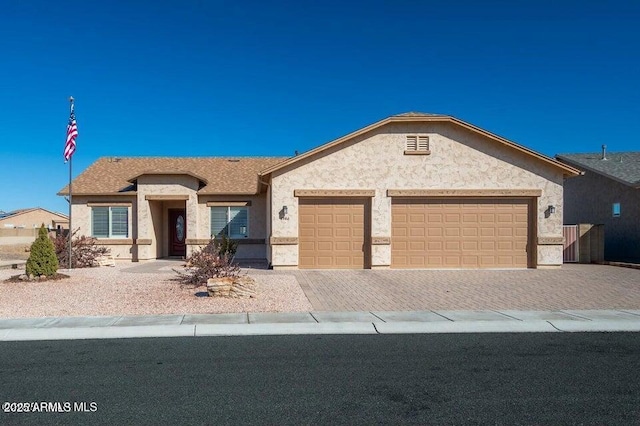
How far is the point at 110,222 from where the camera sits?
73.2 feet

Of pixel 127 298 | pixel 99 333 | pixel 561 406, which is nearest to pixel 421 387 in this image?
pixel 561 406

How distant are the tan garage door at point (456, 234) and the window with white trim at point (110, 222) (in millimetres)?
12068

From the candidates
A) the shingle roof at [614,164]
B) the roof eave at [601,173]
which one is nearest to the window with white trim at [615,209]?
the roof eave at [601,173]

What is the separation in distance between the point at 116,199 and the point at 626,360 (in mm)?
20348

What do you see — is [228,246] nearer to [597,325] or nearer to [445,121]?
[445,121]

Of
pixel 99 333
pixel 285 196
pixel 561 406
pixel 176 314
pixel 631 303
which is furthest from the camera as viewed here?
pixel 285 196

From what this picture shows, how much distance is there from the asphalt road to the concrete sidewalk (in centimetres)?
53

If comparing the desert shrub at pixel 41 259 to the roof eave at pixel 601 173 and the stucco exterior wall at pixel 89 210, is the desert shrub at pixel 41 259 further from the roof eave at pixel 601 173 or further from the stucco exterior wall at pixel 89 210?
the roof eave at pixel 601 173

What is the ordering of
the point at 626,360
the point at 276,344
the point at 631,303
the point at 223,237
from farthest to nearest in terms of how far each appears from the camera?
the point at 223,237, the point at 631,303, the point at 276,344, the point at 626,360

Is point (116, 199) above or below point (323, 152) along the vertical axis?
below

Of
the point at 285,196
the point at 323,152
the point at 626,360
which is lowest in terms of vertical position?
the point at 626,360

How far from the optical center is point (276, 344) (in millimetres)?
8070

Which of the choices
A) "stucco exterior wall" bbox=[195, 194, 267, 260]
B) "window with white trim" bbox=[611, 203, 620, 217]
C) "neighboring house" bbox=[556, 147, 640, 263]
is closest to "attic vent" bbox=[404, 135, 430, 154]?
"stucco exterior wall" bbox=[195, 194, 267, 260]

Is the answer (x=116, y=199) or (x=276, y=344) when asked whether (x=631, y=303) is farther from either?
(x=116, y=199)
